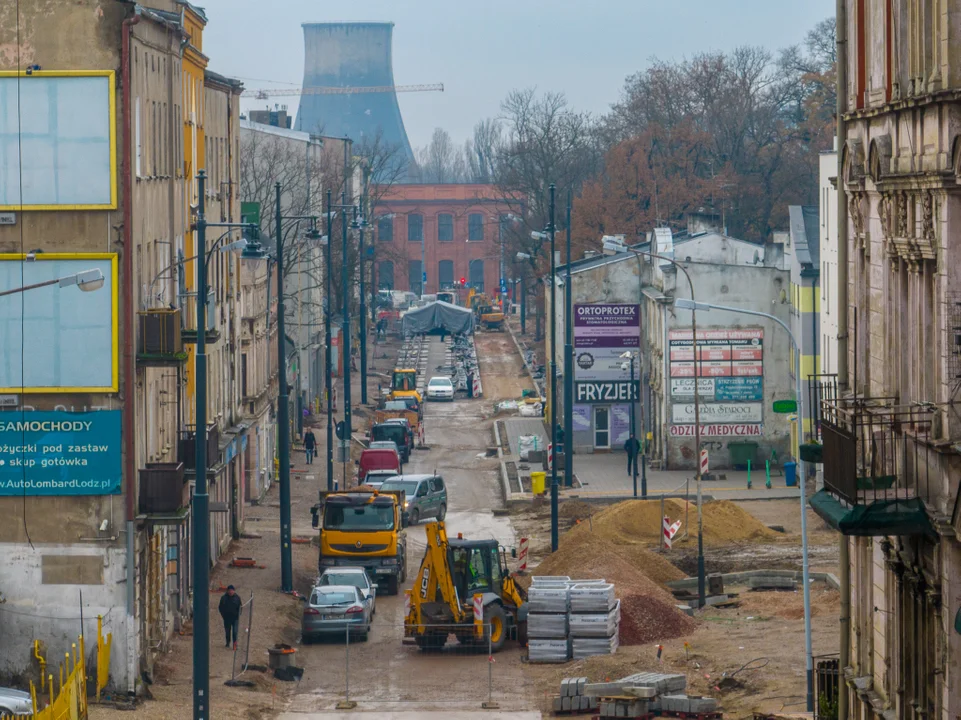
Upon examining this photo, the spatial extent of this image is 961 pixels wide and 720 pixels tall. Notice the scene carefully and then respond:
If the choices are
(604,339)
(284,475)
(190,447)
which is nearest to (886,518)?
(190,447)

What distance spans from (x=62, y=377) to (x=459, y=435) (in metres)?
45.4

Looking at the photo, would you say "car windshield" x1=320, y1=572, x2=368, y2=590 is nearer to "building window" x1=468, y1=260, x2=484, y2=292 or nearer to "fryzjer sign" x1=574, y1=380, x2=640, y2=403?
"fryzjer sign" x1=574, y1=380, x2=640, y2=403

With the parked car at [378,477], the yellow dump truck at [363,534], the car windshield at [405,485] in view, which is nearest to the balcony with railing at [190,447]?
the yellow dump truck at [363,534]

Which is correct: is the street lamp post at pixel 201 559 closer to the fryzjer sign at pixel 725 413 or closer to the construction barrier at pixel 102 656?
the construction barrier at pixel 102 656

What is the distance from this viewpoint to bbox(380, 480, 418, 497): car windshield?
170 feet

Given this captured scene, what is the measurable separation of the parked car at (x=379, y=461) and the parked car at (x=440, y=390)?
2606cm

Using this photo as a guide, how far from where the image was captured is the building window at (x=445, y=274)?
526 feet

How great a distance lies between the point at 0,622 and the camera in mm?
30266

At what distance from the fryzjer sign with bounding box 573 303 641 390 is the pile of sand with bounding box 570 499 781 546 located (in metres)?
15.1

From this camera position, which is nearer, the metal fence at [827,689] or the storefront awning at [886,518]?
the storefront awning at [886,518]

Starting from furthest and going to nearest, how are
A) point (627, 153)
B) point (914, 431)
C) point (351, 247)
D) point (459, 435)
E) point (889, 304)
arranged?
1. point (627, 153)
2. point (351, 247)
3. point (459, 435)
4. point (889, 304)
5. point (914, 431)

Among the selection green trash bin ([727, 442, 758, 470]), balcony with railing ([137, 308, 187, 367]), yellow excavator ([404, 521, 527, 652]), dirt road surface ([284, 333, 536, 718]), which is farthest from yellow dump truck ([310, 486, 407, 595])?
green trash bin ([727, 442, 758, 470])

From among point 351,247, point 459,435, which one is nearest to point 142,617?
point 459,435

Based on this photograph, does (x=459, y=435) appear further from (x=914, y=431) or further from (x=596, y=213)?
(x=914, y=431)
